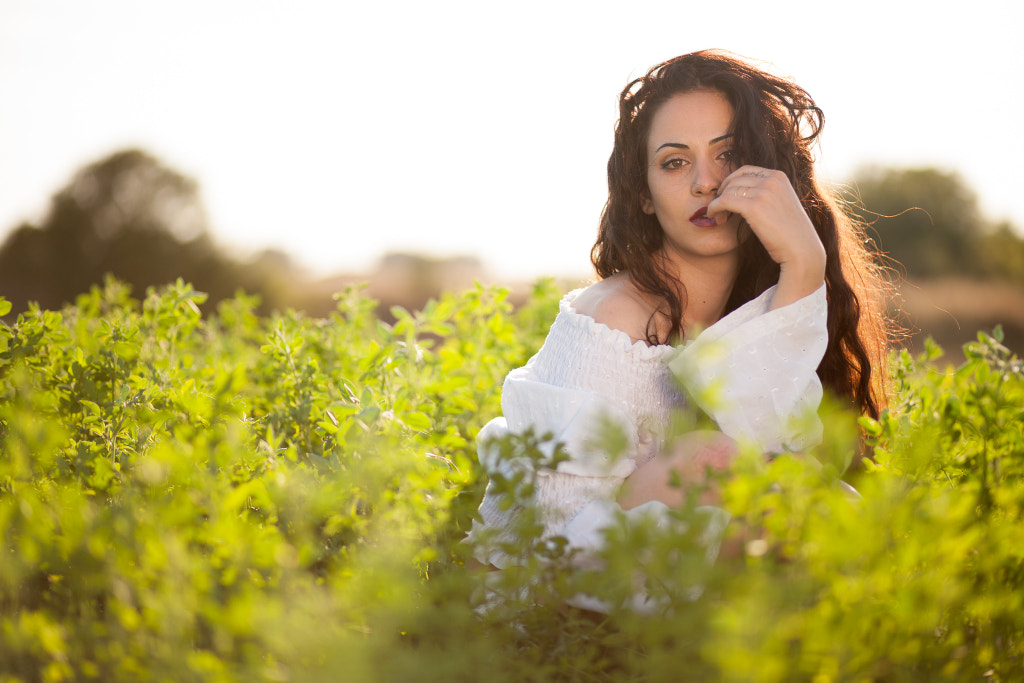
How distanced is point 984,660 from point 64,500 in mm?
1600

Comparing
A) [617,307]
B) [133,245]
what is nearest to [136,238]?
[133,245]

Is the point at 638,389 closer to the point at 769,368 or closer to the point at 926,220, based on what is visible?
the point at 769,368

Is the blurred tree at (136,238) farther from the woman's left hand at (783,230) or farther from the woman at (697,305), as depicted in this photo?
the woman's left hand at (783,230)

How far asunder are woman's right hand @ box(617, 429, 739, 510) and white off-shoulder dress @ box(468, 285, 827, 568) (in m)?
0.06

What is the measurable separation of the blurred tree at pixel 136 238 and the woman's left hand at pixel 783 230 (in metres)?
6.46

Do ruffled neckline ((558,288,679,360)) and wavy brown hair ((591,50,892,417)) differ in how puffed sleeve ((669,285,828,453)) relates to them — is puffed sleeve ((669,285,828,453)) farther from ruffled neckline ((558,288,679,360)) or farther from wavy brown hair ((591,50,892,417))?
wavy brown hair ((591,50,892,417))

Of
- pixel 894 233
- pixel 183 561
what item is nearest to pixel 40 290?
pixel 183 561

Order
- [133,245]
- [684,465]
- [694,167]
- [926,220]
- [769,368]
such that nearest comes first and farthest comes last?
[684,465] < [769,368] < [694,167] < [133,245] < [926,220]

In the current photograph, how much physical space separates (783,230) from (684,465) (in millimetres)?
838

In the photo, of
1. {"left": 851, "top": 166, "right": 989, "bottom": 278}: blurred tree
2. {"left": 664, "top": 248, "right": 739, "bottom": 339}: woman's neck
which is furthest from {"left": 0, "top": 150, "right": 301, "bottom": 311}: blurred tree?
{"left": 851, "top": 166, "right": 989, "bottom": 278}: blurred tree

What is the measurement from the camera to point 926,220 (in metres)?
16.0

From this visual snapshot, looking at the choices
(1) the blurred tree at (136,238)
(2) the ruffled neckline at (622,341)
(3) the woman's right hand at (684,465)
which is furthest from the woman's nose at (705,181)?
(1) the blurred tree at (136,238)

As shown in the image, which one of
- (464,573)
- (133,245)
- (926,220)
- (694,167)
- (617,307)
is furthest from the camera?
(926,220)

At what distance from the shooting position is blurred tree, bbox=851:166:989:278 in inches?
600
